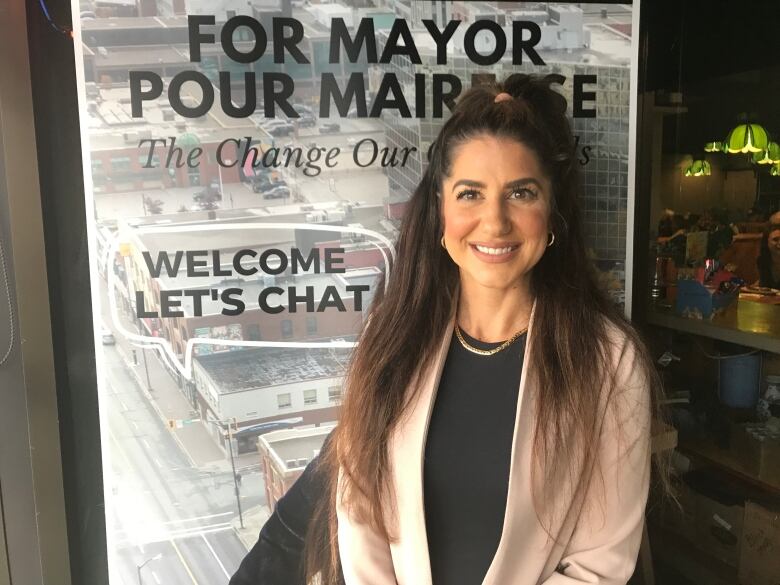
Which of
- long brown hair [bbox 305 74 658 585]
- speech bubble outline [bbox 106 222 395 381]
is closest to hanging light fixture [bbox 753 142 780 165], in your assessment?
long brown hair [bbox 305 74 658 585]

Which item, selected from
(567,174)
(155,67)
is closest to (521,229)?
(567,174)

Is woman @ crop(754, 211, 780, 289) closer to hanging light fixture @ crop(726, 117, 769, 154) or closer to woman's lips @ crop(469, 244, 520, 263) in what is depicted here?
hanging light fixture @ crop(726, 117, 769, 154)

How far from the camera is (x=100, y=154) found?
1590 millimetres

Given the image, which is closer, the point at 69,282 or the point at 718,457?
the point at 69,282

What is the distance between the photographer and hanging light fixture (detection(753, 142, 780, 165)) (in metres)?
1.80

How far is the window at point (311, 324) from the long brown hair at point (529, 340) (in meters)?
0.21

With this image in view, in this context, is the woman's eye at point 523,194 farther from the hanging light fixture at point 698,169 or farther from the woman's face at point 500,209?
the hanging light fixture at point 698,169

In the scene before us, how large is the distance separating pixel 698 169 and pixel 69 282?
1.91 m

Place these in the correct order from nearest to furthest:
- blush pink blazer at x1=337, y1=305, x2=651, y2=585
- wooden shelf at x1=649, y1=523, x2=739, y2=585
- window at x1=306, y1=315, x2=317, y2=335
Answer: blush pink blazer at x1=337, y1=305, x2=651, y2=585 → window at x1=306, y1=315, x2=317, y2=335 → wooden shelf at x1=649, y1=523, x2=739, y2=585

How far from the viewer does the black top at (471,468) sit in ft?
4.26

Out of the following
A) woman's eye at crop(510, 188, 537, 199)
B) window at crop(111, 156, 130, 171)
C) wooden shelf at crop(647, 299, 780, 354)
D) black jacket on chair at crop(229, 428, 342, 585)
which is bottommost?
black jacket on chair at crop(229, 428, 342, 585)

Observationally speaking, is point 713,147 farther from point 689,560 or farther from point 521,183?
point 689,560

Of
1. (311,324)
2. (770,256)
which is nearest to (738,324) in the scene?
(770,256)

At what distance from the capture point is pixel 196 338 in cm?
168
